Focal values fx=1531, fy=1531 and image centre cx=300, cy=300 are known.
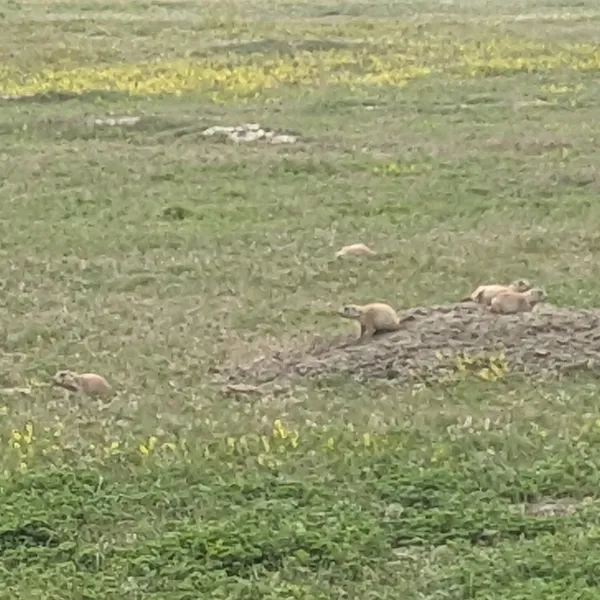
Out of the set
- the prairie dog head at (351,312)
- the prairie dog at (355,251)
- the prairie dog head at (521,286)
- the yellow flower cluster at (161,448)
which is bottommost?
the prairie dog at (355,251)

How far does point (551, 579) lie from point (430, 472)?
1253mm

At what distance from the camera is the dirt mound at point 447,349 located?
31.7ft

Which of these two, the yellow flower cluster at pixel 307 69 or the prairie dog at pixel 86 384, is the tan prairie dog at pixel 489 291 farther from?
the yellow flower cluster at pixel 307 69

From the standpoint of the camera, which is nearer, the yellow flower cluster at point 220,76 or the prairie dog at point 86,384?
the prairie dog at point 86,384

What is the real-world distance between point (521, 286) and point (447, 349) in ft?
5.79

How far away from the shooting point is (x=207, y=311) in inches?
454

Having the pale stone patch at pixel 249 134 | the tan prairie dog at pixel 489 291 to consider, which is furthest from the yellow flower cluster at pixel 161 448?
the pale stone patch at pixel 249 134

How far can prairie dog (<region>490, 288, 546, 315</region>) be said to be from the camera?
34.7 feet

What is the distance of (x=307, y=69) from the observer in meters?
25.7

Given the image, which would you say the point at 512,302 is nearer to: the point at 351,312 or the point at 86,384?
the point at 351,312

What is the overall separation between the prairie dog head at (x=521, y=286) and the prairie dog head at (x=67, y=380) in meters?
3.39

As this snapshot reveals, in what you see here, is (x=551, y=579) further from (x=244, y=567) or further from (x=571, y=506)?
(x=244, y=567)

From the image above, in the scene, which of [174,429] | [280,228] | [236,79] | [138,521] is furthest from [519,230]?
[236,79]

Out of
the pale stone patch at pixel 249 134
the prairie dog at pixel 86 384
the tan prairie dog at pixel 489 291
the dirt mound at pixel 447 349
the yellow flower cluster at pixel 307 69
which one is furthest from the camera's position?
the yellow flower cluster at pixel 307 69
